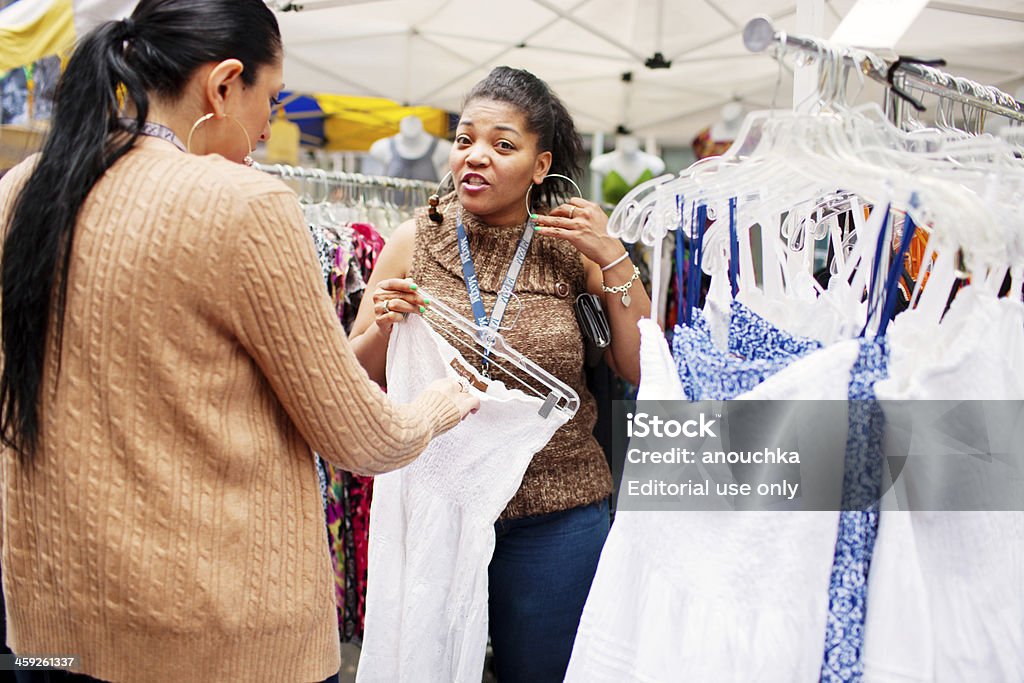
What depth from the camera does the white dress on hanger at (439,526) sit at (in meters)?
1.37

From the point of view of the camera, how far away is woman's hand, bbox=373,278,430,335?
4.69ft

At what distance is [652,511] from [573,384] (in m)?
0.57

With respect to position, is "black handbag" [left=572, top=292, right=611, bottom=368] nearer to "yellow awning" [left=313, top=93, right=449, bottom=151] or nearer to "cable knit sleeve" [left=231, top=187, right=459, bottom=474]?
"cable knit sleeve" [left=231, top=187, right=459, bottom=474]

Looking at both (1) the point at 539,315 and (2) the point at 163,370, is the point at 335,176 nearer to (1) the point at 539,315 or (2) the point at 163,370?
(1) the point at 539,315

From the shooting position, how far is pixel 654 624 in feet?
2.97

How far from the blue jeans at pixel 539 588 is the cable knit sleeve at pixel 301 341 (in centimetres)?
55

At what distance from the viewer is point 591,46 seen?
3.82 m

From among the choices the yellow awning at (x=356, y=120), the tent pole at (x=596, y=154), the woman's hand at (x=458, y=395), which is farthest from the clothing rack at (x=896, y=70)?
the yellow awning at (x=356, y=120)

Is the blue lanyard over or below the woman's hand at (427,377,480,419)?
over

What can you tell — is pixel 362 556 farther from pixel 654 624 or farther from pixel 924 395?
pixel 924 395

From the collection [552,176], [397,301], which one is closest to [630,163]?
[552,176]

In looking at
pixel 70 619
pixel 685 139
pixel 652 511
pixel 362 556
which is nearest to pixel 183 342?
pixel 70 619

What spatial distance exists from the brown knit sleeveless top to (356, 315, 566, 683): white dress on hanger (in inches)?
3.7

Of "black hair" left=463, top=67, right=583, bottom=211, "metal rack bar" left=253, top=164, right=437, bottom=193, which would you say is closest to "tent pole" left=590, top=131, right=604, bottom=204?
"metal rack bar" left=253, top=164, right=437, bottom=193
